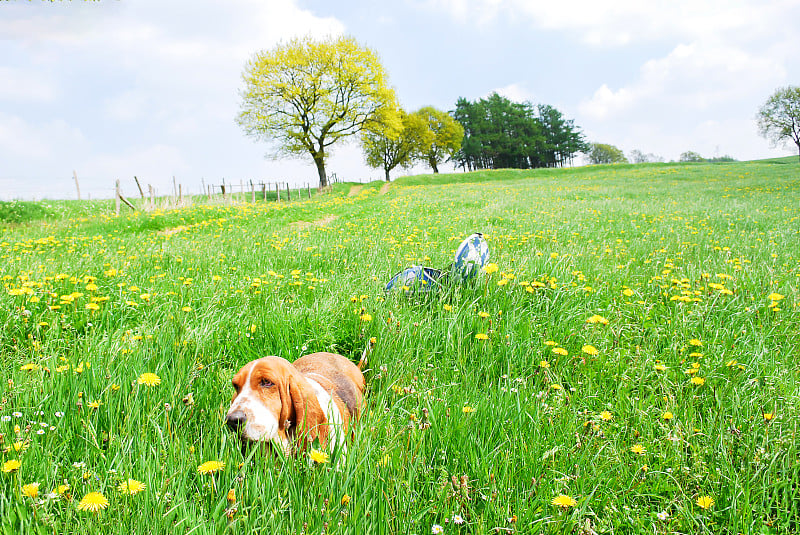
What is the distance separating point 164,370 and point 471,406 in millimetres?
1442

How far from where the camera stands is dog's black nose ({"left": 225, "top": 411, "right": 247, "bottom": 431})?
1.29 meters

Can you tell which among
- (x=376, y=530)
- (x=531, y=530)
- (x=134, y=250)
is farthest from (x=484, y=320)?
(x=134, y=250)

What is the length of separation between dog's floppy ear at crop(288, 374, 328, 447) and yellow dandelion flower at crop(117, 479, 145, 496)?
45 cm

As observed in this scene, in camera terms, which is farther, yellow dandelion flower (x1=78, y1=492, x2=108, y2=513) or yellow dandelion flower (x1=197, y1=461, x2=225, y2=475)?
yellow dandelion flower (x1=197, y1=461, x2=225, y2=475)

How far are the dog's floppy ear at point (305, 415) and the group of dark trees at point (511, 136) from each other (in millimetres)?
78792

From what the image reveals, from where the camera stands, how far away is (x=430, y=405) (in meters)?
1.79

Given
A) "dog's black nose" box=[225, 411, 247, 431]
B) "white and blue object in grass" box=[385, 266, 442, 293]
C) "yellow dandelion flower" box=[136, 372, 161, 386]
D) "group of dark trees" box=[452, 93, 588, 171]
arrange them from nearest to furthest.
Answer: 1. "dog's black nose" box=[225, 411, 247, 431]
2. "yellow dandelion flower" box=[136, 372, 161, 386]
3. "white and blue object in grass" box=[385, 266, 442, 293]
4. "group of dark trees" box=[452, 93, 588, 171]

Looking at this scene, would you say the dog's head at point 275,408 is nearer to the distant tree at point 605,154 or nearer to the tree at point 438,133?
the tree at point 438,133

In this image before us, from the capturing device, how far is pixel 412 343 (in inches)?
97.6

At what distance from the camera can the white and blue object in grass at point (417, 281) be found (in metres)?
3.28

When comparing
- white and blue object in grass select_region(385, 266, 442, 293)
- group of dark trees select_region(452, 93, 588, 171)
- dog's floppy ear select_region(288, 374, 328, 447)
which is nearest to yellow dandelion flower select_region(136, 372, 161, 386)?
dog's floppy ear select_region(288, 374, 328, 447)

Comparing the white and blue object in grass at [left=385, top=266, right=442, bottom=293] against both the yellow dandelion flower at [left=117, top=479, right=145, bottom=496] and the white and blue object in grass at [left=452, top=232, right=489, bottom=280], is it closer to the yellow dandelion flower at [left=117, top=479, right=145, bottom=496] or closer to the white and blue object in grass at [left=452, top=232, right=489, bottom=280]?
the white and blue object in grass at [left=452, top=232, right=489, bottom=280]

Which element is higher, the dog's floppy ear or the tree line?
the tree line

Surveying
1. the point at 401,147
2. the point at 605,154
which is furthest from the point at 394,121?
the point at 605,154
